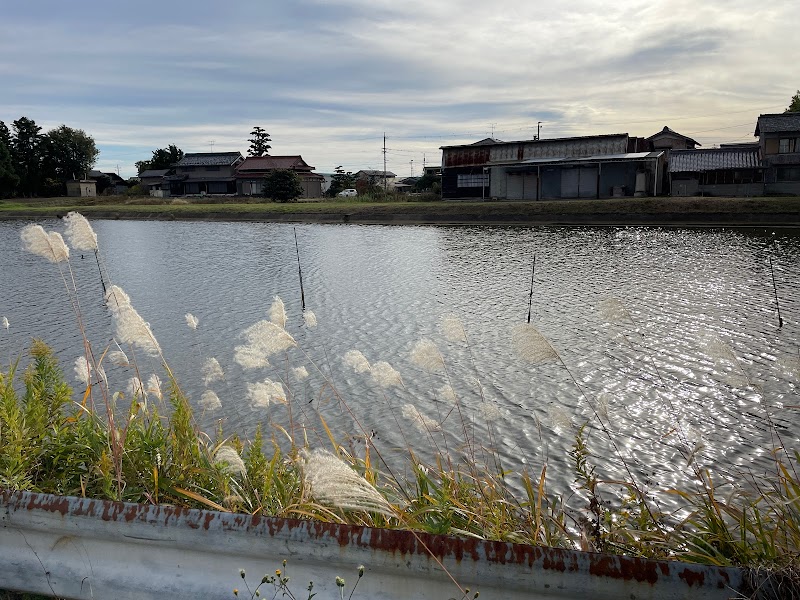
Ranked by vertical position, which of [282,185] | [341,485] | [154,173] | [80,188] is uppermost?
[154,173]

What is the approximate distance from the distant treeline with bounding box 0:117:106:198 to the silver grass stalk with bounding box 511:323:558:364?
2983 inches

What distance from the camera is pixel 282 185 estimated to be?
58.2 metres

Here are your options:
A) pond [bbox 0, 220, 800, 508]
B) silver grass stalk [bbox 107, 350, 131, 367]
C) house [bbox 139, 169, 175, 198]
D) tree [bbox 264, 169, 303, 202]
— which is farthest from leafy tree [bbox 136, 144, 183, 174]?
silver grass stalk [bbox 107, 350, 131, 367]

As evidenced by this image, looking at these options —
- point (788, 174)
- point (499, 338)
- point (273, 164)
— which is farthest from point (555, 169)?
point (499, 338)

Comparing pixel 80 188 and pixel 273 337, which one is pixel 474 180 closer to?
pixel 273 337

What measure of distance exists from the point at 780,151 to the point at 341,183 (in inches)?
1967

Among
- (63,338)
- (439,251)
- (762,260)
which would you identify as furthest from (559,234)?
(63,338)

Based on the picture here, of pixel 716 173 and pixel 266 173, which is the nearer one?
pixel 716 173

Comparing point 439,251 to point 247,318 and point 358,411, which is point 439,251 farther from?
point 358,411

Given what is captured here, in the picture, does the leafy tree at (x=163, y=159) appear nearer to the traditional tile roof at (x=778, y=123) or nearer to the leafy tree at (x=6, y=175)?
the leafy tree at (x=6, y=175)

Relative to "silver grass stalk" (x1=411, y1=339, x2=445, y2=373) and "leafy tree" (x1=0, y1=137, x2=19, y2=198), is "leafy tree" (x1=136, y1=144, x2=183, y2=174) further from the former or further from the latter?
"silver grass stalk" (x1=411, y1=339, x2=445, y2=373)

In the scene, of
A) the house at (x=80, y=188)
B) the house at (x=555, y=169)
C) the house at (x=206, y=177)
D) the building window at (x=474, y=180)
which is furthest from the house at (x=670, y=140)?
the house at (x=80, y=188)

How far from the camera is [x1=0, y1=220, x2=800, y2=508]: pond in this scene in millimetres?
7305

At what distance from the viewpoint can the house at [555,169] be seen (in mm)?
43812
